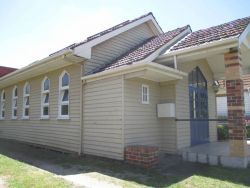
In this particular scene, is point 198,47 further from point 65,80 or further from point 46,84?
point 46,84

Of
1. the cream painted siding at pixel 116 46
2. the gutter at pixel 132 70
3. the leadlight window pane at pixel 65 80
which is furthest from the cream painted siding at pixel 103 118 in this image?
the leadlight window pane at pixel 65 80

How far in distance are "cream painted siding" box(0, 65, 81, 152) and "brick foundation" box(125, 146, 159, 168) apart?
2624mm

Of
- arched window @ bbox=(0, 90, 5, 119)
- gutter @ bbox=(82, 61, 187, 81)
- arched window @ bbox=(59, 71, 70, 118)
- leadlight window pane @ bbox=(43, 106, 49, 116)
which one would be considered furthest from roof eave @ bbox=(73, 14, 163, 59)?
arched window @ bbox=(0, 90, 5, 119)

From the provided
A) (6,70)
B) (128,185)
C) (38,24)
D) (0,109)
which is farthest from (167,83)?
(6,70)

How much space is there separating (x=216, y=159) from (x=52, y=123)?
22.9 feet

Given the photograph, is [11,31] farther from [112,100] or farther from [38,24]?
[112,100]

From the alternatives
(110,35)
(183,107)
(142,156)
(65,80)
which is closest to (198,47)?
(183,107)

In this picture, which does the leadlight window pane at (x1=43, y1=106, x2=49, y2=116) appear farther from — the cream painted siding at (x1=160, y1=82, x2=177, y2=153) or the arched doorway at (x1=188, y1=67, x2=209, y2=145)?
the arched doorway at (x1=188, y1=67, x2=209, y2=145)

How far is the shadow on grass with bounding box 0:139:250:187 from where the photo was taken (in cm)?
583

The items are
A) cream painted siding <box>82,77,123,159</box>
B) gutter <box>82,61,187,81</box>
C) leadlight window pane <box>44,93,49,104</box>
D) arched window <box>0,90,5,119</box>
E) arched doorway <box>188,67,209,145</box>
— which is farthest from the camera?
arched window <box>0,90,5,119</box>

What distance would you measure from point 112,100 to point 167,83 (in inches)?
94.7

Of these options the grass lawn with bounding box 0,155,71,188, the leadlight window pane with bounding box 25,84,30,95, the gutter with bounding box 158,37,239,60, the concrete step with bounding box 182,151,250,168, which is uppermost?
the gutter with bounding box 158,37,239,60

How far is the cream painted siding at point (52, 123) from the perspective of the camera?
31.3 feet

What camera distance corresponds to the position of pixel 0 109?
16719mm
